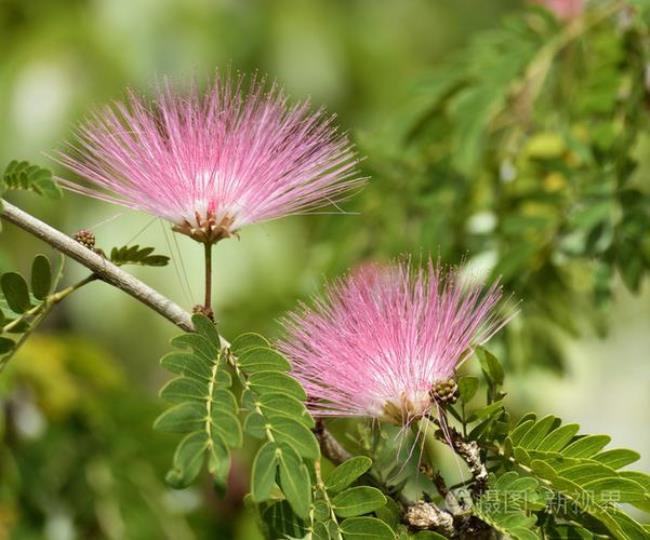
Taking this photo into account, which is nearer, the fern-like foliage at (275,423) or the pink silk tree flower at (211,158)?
the fern-like foliage at (275,423)

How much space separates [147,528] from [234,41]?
9.38 feet

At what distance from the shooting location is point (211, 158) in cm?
92

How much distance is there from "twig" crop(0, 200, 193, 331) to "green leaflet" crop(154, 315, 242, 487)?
28mm

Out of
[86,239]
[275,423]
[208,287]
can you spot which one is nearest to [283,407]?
[275,423]

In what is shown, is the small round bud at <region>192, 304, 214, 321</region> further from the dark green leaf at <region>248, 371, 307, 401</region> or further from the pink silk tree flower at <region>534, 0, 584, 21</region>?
the pink silk tree flower at <region>534, 0, 584, 21</region>

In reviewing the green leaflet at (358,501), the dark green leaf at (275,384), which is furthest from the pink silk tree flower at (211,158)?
the green leaflet at (358,501)

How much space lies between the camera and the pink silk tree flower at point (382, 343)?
88 centimetres

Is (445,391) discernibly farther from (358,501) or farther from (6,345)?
(6,345)

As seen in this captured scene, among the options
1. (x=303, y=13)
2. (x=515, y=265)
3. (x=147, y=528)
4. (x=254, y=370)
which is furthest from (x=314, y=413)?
(x=303, y=13)

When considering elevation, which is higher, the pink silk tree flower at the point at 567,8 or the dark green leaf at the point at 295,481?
the pink silk tree flower at the point at 567,8

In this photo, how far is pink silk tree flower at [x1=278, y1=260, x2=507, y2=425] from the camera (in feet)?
2.89

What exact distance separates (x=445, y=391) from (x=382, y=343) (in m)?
0.07

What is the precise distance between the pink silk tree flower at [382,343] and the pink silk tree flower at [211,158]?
10 centimetres

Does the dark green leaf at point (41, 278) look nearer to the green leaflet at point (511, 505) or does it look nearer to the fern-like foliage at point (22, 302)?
the fern-like foliage at point (22, 302)
